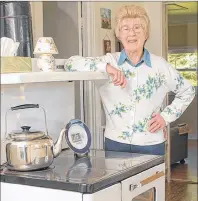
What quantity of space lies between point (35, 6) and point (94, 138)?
1553mm

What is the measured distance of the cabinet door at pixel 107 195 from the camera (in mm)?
1559

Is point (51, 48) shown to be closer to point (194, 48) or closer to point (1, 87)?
point (1, 87)

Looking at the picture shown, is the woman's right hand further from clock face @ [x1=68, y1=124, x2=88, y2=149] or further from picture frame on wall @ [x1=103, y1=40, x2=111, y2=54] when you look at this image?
picture frame on wall @ [x1=103, y1=40, x2=111, y2=54]

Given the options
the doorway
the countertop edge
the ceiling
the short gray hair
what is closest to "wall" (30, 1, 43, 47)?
the short gray hair

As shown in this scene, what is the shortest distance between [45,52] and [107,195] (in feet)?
2.26

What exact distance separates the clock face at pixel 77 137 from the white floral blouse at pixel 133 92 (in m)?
0.17

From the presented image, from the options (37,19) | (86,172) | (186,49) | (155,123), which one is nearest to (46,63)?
(86,172)

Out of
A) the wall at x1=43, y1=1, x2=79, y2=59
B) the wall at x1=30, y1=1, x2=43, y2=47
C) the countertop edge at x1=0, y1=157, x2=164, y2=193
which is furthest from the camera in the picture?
the wall at x1=43, y1=1, x2=79, y2=59

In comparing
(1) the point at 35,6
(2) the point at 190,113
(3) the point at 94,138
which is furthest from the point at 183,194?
(2) the point at 190,113

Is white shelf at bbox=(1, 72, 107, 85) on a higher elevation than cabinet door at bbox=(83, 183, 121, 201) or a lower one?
higher

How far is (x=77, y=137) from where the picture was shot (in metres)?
2.07

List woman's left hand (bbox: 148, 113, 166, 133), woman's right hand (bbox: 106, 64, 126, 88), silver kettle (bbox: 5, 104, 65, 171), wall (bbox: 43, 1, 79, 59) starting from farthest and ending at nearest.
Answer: wall (bbox: 43, 1, 79, 59) → woman's left hand (bbox: 148, 113, 166, 133) → woman's right hand (bbox: 106, 64, 126, 88) → silver kettle (bbox: 5, 104, 65, 171)

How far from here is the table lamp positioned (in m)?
1.90

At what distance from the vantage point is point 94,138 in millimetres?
4238
